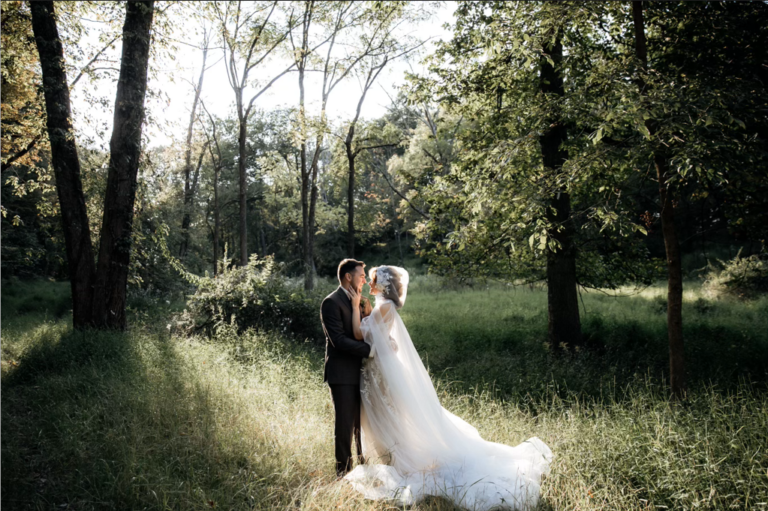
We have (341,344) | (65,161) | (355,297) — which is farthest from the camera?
(65,161)

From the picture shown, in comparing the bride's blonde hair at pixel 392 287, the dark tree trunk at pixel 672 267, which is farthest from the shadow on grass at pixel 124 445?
the dark tree trunk at pixel 672 267

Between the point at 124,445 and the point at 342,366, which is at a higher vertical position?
the point at 342,366

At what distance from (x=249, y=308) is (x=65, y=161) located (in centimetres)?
543

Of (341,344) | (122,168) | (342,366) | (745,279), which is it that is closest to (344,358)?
(342,366)

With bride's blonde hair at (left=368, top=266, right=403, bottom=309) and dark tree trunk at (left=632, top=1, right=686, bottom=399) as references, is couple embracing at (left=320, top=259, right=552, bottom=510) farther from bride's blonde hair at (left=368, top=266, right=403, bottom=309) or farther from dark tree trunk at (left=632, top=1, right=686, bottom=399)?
dark tree trunk at (left=632, top=1, right=686, bottom=399)

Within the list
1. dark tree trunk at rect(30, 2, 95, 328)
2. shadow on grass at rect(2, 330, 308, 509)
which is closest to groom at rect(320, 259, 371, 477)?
shadow on grass at rect(2, 330, 308, 509)

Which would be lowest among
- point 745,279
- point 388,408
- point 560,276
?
point 388,408

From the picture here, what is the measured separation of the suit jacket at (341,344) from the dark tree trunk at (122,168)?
787 cm

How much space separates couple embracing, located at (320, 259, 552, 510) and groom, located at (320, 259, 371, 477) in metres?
0.01

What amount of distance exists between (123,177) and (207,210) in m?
25.6

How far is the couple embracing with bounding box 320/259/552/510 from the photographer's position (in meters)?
4.77

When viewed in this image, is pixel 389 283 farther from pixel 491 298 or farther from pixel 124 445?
pixel 491 298

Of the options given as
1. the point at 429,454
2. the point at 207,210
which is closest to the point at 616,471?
the point at 429,454

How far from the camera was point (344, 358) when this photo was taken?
4.98 m
